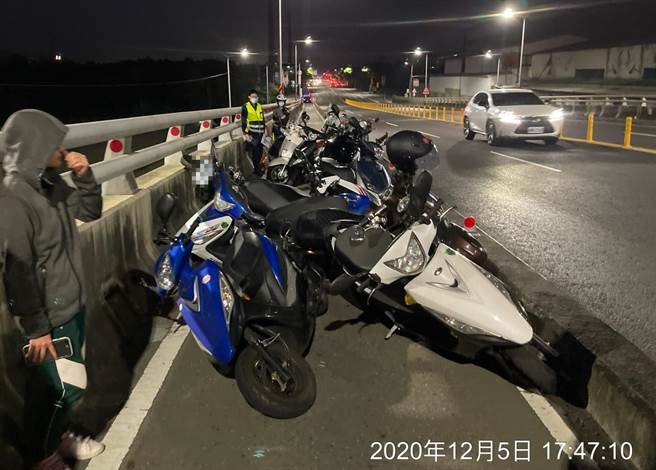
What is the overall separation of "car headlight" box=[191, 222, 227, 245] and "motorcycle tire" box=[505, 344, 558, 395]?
1939 mm

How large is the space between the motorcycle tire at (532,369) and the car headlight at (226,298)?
163 cm

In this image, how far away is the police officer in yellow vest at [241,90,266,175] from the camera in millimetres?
12508

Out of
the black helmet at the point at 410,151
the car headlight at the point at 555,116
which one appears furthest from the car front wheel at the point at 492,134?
the black helmet at the point at 410,151

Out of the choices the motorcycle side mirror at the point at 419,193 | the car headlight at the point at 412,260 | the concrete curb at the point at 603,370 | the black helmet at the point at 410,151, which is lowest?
the concrete curb at the point at 603,370

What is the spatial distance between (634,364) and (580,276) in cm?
249

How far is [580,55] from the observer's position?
6225cm

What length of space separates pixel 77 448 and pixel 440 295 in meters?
2.09

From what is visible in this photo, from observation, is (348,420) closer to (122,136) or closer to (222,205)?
(222,205)

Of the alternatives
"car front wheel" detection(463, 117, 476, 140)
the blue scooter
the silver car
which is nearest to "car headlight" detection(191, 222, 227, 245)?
the blue scooter

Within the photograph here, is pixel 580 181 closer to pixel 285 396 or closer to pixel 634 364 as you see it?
pixel 634 364

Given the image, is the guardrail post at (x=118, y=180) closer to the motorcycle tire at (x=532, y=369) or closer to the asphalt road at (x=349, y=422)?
the asphalt road at (x=349, y=422)

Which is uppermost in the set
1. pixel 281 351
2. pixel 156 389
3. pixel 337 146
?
pixel 337 146

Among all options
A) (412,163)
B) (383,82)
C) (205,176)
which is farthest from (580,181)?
(383,82)

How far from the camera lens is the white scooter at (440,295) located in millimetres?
3385
